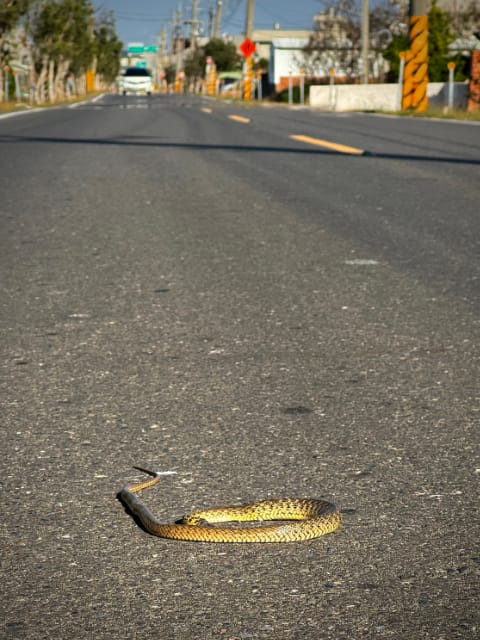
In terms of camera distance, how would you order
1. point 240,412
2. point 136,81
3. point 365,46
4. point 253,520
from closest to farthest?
point 253,520
point 240,412
point 365,46
point 136,81

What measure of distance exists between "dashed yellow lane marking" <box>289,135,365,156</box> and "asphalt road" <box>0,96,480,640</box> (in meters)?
6.71

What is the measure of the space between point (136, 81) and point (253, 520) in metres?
76.8

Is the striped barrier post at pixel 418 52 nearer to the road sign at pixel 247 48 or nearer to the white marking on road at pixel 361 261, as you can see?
the road sign at pixel 247 48

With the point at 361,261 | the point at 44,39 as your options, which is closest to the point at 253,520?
the point at 361,261

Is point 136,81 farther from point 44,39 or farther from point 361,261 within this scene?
point 361,261

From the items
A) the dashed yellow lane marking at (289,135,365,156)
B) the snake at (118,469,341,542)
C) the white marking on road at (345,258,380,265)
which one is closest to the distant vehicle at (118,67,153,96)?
the dashed yellow lane marking at (289,135,365,156)

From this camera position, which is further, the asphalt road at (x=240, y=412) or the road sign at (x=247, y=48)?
the road sign at (x=247, y=48)

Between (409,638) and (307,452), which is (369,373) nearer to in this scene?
(307,452)

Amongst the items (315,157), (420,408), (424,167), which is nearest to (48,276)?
(420,408)

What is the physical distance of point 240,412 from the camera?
3906mm

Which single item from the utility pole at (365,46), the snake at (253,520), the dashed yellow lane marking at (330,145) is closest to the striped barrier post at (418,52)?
the utility pole at (365,46)

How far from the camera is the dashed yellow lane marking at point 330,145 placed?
52.8 feet

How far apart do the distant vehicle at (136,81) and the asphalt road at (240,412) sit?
2748 inches

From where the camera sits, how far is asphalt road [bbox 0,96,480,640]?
2.49m
